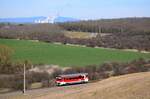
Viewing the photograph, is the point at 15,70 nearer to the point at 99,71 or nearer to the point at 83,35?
→ the point at 99,71

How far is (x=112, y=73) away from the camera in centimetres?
5994

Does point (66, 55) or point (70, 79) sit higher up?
point (70, 79)

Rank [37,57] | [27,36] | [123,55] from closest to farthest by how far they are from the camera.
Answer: [37,57] < [123,55] < [27,36]

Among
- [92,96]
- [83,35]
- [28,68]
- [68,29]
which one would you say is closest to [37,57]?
[28,68]

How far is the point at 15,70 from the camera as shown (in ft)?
207

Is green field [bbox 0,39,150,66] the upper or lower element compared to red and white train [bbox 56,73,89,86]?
lower

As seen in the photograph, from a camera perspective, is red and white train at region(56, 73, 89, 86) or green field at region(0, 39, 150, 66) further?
green field at region(0, 39, 150, 66)

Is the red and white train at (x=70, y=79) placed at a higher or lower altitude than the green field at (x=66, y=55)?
higher

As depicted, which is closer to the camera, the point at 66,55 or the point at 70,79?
the point at 70,79

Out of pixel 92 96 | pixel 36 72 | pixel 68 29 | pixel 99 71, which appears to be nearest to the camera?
pixel 92 96

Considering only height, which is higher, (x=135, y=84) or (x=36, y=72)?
(x=135, y=84)

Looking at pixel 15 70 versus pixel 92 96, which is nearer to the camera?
pixel 92 96

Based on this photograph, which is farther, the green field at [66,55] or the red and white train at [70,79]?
the green field at [66,55]

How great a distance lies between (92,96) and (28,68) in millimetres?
36833
